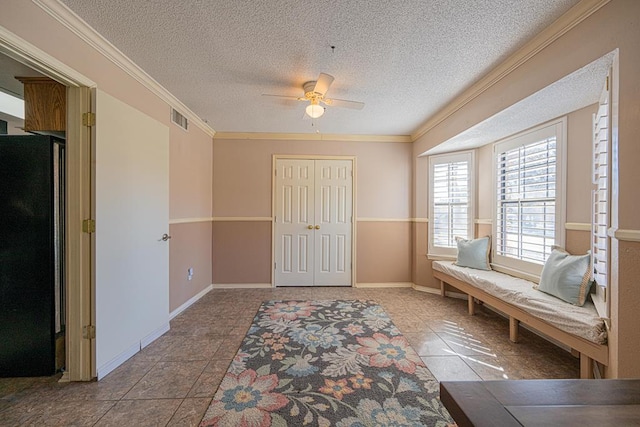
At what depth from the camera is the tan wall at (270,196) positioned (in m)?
4.15

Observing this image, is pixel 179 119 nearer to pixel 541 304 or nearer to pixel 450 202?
pixel 450 202

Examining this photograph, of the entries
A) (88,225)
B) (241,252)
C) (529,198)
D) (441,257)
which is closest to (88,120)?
(88,225)

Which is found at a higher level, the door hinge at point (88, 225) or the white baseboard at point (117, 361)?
the door hinge at point (88, 225)

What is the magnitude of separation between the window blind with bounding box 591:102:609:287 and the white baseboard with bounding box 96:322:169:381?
3.54m

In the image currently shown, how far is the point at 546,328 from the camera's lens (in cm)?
200

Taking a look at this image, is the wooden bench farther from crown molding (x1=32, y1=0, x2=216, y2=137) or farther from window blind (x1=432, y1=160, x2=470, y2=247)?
crown molding (x1=32, y1=0, x2=216, y2=137)

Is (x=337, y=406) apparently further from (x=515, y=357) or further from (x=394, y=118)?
(x=394, y=118)

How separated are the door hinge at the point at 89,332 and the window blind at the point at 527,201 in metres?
3.99

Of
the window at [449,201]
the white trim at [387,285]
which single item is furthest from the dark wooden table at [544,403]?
the white trim at [387,285]

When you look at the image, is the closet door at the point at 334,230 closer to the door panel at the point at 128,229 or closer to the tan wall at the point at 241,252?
the tan wall at the point at 241,252

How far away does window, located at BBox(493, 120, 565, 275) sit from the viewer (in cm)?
251

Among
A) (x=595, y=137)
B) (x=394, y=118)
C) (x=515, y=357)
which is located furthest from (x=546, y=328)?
(x=394, y=118)

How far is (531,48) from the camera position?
1.89 m

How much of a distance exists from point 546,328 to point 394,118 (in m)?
2.72
